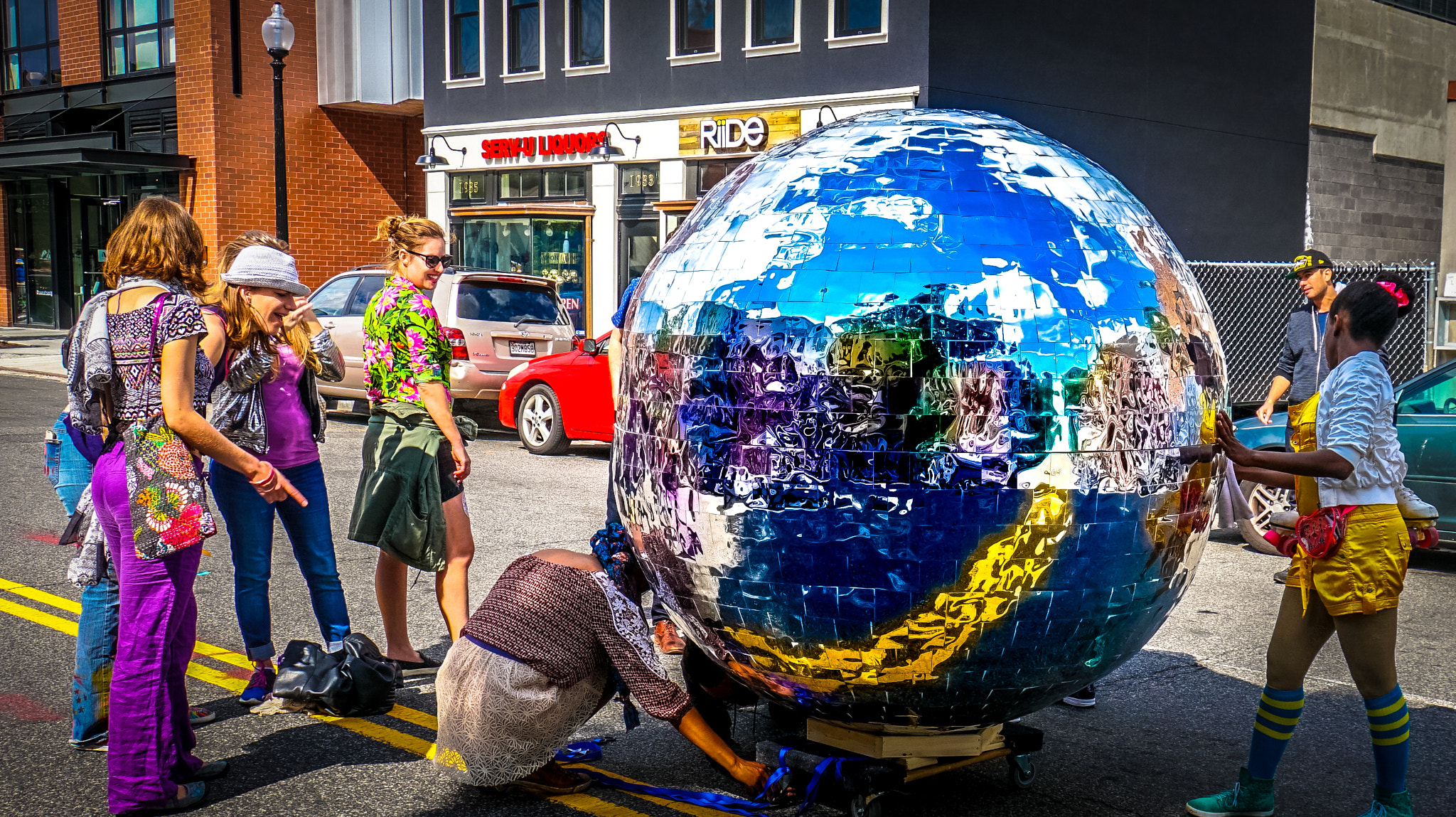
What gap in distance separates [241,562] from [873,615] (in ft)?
9.28

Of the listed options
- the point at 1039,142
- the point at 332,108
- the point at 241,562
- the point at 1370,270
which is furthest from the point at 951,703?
the point at 332,108

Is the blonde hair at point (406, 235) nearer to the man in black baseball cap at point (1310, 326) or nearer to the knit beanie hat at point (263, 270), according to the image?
the knit beanie hat at point (263, 270)

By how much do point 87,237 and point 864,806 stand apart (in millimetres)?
29266

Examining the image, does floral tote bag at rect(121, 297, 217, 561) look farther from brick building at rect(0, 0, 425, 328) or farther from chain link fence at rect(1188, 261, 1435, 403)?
brick building at rect(0, 0, 425, 328)

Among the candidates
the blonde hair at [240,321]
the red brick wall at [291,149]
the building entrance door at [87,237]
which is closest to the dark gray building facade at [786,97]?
the red brick wall at [291,149]

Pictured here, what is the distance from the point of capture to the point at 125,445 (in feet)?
13.0

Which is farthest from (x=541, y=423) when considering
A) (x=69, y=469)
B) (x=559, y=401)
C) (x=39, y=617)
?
(x=69, y=469)

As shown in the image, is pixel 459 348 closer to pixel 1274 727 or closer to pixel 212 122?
pixel 1274 727

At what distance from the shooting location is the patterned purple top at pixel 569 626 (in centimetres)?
382

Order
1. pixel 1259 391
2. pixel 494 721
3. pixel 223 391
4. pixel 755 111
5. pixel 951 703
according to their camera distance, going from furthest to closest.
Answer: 1. pixel 755 111
2. pixel 1259 391
3. pixel 223 391
4. pixel 494 721
5. pixel 951 703

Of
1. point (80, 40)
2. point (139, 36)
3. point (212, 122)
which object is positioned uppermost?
point (80, 40)

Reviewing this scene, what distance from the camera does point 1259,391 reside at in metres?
15.5

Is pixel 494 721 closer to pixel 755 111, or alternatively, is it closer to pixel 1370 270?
pixel 1370 270

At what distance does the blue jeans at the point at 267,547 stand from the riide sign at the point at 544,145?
1700 centimetres
